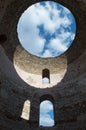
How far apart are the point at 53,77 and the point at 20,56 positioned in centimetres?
232

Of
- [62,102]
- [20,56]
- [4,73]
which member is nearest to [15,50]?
[20,56]

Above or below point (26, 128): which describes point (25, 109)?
above

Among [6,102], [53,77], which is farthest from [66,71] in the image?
[6,102]

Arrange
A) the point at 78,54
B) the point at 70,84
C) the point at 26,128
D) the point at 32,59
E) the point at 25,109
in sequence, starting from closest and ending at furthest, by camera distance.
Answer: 1. the point at 26,128
2. the point at 25,109
3. the point at 70,84
4. the point at 78,54
5. the point at 32,59

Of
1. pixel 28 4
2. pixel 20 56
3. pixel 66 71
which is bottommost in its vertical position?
pixel 66 71

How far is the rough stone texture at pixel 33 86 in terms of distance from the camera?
37.2ft

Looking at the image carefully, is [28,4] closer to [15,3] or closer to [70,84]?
[15,3]

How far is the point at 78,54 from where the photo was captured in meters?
13.8

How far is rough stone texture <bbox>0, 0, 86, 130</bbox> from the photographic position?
1135 cm

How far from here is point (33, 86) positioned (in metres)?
13.5

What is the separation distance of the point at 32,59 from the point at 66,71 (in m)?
2.27

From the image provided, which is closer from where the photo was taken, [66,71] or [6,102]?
[6,102]

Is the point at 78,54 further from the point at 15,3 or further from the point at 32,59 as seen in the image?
the point at 15,3

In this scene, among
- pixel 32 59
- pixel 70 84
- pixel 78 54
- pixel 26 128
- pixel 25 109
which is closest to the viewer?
pixel 26 128
